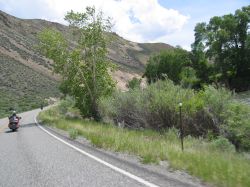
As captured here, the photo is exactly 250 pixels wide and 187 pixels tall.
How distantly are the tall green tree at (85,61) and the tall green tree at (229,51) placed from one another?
116 ft

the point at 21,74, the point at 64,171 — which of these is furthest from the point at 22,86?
the point at 64,171

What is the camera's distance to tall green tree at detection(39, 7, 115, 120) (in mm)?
32500

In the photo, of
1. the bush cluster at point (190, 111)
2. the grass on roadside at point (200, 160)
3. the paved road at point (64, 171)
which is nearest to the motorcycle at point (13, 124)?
the bush cluster at point (190, 111)

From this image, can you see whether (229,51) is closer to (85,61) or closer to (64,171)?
(85,61)

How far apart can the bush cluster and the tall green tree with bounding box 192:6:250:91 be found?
42975 mm

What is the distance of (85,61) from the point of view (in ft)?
110

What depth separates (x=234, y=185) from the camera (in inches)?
293

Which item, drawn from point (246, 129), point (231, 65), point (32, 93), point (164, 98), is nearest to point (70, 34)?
point (164, 98)

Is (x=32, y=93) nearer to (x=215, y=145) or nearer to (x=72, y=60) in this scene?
(x=72, y=60)

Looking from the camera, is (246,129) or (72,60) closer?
(246,129)

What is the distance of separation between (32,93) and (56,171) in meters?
79.9

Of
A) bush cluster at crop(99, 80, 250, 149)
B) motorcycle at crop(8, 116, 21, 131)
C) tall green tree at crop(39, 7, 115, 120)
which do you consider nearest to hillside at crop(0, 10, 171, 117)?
tall green tree at crop(39, 7, 115, 120)

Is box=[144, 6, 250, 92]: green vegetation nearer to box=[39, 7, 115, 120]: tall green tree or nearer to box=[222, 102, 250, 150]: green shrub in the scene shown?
box=[39, 7, 115, 120]: tall green tree

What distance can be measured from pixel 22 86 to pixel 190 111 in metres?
73.2
